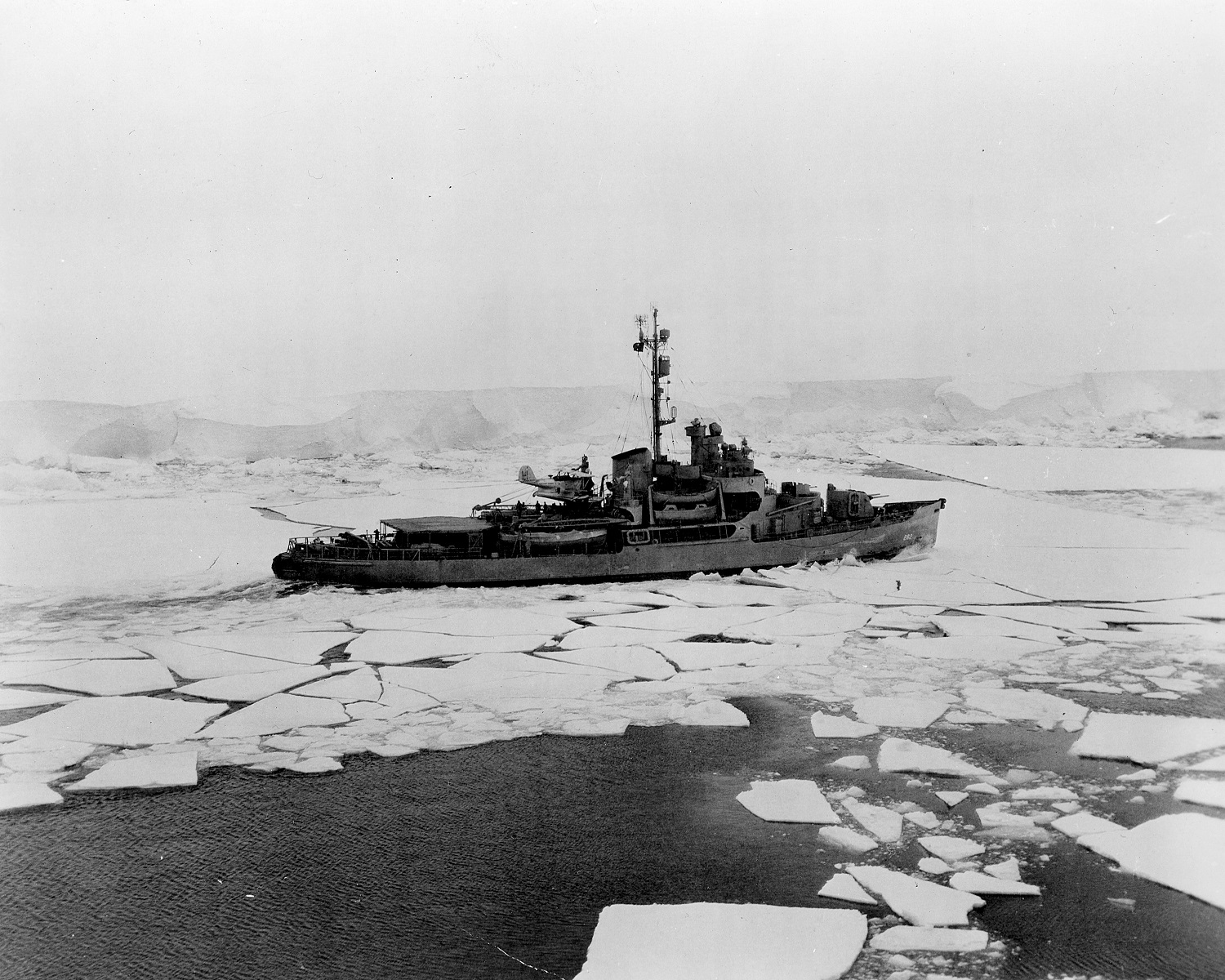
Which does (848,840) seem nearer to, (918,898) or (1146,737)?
(918,898)

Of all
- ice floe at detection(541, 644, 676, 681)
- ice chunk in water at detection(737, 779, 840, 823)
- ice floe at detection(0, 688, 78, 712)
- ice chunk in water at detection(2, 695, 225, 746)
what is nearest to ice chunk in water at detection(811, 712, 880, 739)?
ice chunk in water at detection(737, 779, 840, 823)

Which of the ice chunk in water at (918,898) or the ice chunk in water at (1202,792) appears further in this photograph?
the ice chunk in water at (1202,792)

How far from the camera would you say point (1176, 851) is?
5066 mm

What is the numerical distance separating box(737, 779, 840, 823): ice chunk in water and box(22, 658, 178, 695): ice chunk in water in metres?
5.95

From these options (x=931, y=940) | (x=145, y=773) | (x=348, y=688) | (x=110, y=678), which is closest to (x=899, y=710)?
(x=931, y=940)

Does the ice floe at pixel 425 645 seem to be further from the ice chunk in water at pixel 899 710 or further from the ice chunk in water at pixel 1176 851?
the ice chunk in water at pixel 1176 851

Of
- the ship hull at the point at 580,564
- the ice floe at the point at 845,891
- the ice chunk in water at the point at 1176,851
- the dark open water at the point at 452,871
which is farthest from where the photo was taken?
the ship hull at the point at 580,564

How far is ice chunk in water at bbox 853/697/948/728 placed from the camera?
23.8 ft

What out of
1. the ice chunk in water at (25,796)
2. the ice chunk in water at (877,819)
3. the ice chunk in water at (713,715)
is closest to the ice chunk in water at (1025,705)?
the ice chunk in water at (713,715)

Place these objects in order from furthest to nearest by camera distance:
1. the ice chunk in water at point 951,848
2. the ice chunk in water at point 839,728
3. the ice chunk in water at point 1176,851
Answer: the ice chunk in water at point 839,728 → the ice chunk in water at point 951,848 → the ice chunk in water at point 1176,851

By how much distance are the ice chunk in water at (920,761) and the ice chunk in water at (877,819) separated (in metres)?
0.66

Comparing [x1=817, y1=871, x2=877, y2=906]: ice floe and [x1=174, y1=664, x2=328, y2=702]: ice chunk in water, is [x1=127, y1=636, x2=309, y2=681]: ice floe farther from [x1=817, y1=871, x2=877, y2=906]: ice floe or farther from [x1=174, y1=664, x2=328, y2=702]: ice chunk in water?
[x1=817, y1=871, x2=877, y2=906]: ice floe

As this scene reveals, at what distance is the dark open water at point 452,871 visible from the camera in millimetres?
4336

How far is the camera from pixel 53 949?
448 cm
